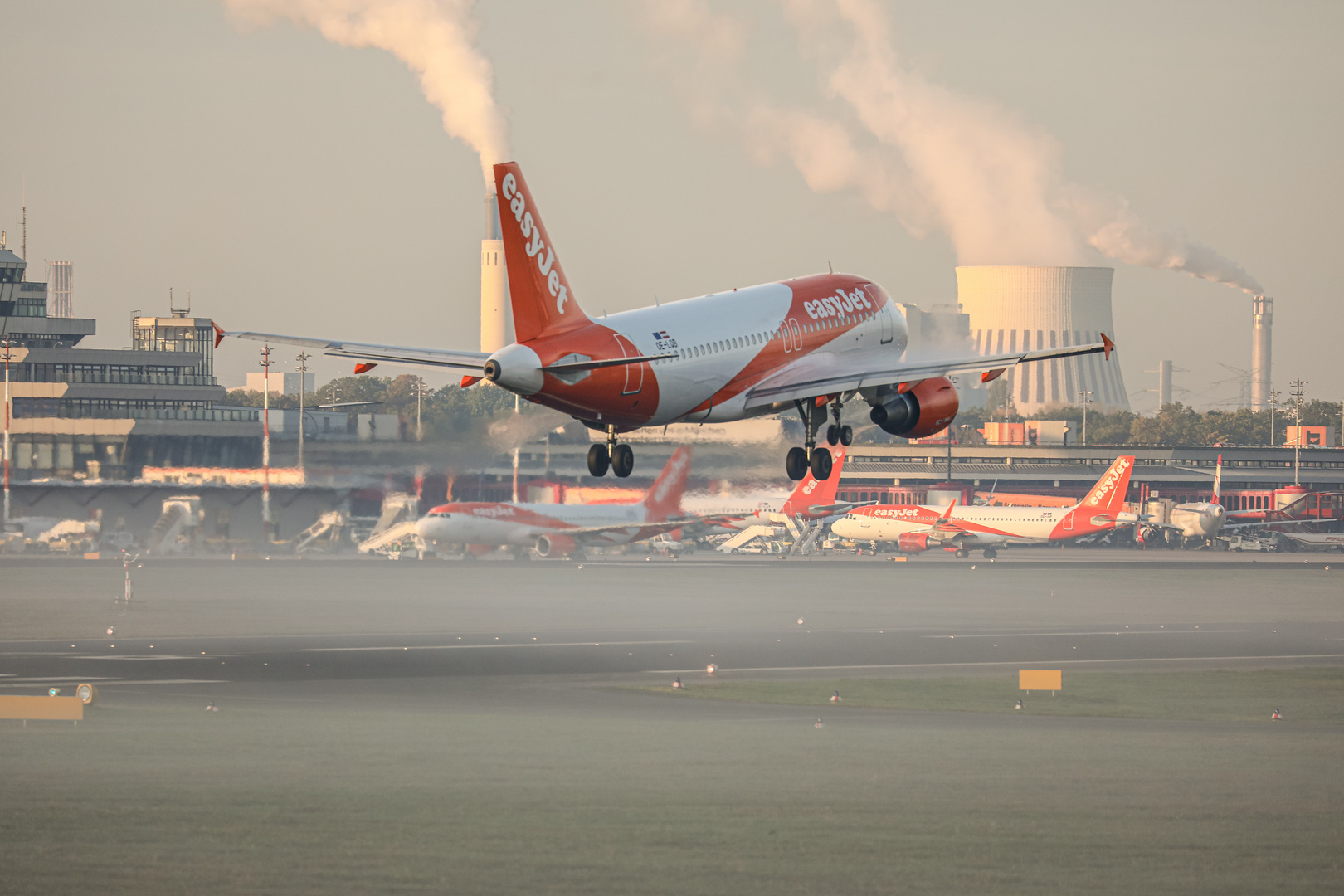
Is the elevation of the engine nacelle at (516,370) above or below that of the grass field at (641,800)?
above

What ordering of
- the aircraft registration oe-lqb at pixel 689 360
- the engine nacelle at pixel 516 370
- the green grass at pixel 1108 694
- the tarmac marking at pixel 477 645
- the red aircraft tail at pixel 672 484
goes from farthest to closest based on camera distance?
the red aircraft tail at pixel 672 484
the tarmac marking at pixel 477 645
the green grass at pixel 1108 694
the aircraft registration oe-lqb at pixel 689 360
the engine nacelle at pixel 516 370

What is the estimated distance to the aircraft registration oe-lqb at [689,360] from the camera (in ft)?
177

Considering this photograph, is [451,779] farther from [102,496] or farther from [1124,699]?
[102,496]

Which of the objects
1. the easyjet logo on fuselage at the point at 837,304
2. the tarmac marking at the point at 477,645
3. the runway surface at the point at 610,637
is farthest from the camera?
the tarmac marking at the point at 477,645

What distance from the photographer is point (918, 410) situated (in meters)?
62.8

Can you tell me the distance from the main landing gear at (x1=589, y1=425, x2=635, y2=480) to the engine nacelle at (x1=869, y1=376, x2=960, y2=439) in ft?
35.9

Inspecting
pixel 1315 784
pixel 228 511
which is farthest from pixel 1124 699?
pixel 228 511

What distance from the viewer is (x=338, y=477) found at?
17112cm

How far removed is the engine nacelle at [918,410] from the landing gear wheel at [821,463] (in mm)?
3598

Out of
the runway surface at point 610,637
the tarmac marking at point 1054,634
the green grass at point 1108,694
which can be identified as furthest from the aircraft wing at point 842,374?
the tarmac marking at point 1054,634

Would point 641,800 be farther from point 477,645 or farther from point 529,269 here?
point 477,645

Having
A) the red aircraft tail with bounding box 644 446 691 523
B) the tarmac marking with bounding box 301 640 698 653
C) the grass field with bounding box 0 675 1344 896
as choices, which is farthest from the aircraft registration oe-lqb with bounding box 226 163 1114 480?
the tarmac marking with bounding box 301 640 698 653

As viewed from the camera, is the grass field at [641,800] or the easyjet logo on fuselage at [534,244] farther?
the grass field at [641,800]

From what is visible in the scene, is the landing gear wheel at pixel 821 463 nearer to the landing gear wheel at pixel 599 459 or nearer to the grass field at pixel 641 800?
the landing gear wheel at pixel 599 459
